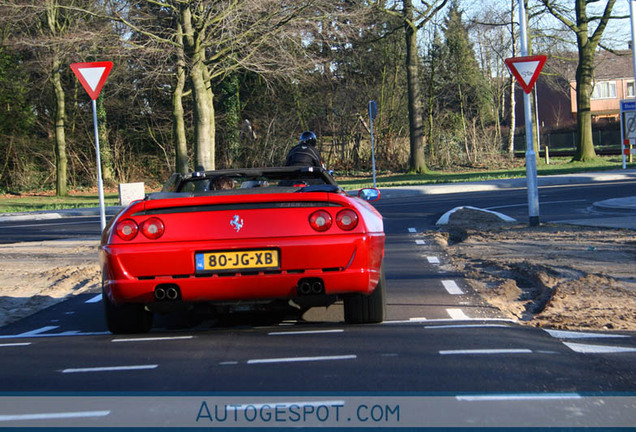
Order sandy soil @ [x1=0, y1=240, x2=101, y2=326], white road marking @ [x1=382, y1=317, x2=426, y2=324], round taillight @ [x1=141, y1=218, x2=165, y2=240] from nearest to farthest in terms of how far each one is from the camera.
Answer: round taillight @ [x1=141, y1=218, x2=165, y2=240] → white road marking @ [x1=382, y1=317, x2=426, y2=324] → sandy soil @ [x1=0, y1=240, x2=101, y2=326]

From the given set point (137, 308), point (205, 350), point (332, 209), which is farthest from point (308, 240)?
point (137, 308)

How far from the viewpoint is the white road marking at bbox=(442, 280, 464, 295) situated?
7570 mm

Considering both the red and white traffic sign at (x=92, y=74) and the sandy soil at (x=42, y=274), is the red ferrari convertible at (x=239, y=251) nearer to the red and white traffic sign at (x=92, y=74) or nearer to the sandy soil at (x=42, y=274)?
the sandy soil at (x=42, y=274)

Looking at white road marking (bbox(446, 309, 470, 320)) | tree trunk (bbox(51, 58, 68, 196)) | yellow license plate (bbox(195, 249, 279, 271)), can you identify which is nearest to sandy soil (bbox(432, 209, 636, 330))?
white road marking (bbox(446, 309, 470, 320))

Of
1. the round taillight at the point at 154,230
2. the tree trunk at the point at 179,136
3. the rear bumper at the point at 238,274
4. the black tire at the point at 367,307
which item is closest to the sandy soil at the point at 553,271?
the black tire at the point at 367,307

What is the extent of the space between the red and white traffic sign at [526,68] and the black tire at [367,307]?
8.19 metres

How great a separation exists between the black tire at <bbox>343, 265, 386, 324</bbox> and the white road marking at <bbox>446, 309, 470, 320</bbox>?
2.26 ft

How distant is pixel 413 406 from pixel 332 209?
2078mm

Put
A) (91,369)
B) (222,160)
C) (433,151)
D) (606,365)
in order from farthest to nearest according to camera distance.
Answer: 1. (433,151)
2. (222,160)
3. (91,369)
4. (606,365)

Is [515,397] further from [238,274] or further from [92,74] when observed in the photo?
[92,74]

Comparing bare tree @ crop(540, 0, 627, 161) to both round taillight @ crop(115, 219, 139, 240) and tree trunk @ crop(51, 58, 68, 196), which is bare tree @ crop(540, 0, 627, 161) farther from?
round taillight @ crop(115, 219, 139, 240)

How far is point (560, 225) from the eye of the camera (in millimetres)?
13477

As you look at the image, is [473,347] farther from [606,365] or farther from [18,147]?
[18,147]

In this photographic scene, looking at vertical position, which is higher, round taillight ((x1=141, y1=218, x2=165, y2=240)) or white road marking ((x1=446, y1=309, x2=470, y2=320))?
round taillight ((x1=141, y1=218, x2=165, y2=240))
